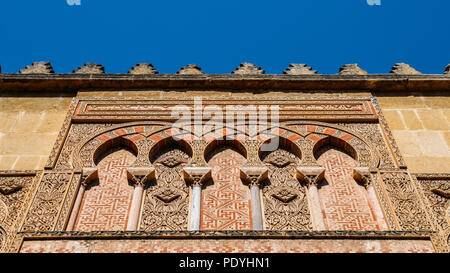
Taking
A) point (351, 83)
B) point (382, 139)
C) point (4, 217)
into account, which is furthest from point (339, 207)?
point (4, 217)

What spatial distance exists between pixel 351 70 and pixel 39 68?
4.37 m

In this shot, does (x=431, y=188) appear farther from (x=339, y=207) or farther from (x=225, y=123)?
(x=225, y=123)

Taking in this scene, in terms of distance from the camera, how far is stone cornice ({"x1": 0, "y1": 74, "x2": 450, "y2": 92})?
7.16 metres

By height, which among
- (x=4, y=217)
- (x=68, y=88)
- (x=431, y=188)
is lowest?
(x=4, y=217)

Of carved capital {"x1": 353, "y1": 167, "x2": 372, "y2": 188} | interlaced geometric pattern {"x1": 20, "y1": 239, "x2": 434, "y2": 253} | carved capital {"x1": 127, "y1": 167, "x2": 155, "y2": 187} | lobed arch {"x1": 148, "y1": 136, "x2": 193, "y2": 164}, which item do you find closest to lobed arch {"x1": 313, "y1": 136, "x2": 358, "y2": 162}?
carved capital {"x1": 353, "y1": 167, "x2": 372, "y2": 188}

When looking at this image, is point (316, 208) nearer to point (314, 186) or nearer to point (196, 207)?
point (314, 186)

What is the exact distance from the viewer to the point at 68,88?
7.20 meters

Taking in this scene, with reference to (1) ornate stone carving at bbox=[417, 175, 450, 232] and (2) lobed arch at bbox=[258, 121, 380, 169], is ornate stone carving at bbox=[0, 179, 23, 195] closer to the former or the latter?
(2) lobed arch at bbox=[258, 121, 380, 169]

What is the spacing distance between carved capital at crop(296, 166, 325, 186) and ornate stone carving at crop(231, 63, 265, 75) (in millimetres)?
2081

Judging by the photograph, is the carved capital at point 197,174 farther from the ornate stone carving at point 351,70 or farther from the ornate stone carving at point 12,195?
the ornate stone carving at point 351,70

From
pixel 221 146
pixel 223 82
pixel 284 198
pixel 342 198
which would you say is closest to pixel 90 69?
pixel 223 82

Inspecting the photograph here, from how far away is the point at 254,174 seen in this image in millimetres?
5770

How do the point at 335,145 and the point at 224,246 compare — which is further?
the point at 335,145
